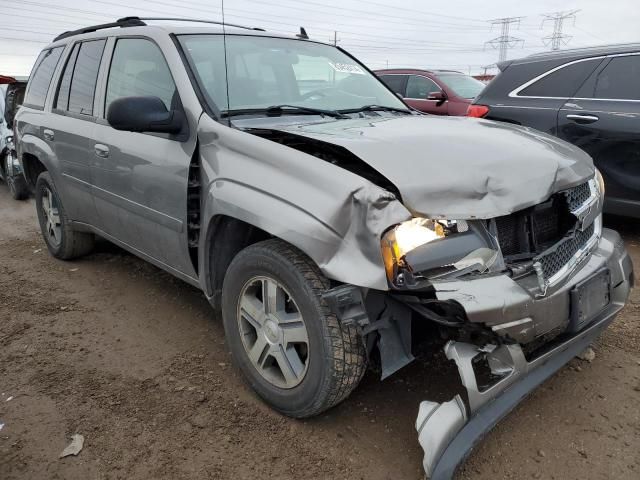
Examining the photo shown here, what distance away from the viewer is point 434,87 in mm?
9125

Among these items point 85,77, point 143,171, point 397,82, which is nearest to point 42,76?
point 85,77

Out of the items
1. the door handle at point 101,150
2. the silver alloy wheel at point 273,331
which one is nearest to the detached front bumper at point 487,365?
the silver alloy wheel at point 273,331

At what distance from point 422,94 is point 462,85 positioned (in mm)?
848

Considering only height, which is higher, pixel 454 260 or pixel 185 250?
pixel 454 260

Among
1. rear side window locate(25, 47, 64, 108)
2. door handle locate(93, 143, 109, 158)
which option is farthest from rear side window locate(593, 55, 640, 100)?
rear side window locate(25, 47, 64, 108)

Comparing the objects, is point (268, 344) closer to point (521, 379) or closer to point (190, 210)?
point (190, 210)

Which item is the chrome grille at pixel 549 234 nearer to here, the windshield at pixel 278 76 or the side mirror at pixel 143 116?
the windshield at pixel 278 76

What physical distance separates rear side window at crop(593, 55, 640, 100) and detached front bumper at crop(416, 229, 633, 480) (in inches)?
130

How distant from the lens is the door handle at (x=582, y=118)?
468 cm

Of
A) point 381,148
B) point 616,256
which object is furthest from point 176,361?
point 616,256

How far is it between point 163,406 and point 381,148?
166 centimetres

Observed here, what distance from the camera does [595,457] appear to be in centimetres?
221

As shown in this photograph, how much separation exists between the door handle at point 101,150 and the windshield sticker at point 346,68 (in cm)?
159

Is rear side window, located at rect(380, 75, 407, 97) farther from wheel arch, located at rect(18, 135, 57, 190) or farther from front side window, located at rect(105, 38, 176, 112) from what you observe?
front side window, located at rect(105, 38, 176, 112)
